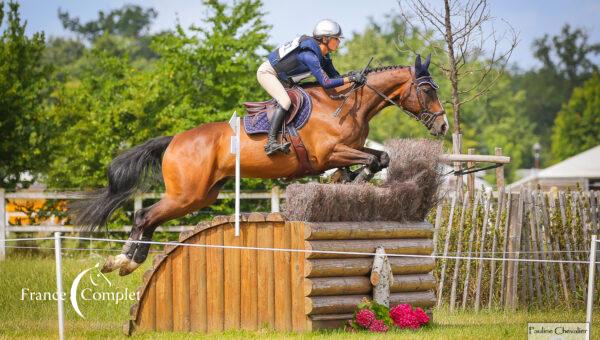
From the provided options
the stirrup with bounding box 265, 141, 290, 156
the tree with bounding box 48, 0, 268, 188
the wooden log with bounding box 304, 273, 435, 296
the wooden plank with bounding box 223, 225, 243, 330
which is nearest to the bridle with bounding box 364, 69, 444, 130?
the stirrup with bounding box 265, 141, 290, 156

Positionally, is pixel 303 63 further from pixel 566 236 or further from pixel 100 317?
pixel 566 236

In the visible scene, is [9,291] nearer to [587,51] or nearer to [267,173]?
[267,173]

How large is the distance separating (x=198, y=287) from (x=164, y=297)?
312 mm

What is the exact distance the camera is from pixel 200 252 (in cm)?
867

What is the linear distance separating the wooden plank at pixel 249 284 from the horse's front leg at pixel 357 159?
1301mm

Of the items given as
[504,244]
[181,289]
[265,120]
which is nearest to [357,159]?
[265,120]

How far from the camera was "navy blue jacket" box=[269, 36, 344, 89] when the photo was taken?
948cm

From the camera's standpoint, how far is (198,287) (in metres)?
8.66

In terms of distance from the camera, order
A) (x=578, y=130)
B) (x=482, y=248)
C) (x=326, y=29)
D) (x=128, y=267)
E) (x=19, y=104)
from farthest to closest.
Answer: (x=578, y=130) < (x=19, y=104) < (x=482, y=248) < (x=128, y=267) < (x=326, y=29)

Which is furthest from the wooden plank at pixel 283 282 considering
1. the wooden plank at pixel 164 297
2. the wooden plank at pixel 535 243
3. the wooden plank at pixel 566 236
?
the wooden plank at pixel 566 236

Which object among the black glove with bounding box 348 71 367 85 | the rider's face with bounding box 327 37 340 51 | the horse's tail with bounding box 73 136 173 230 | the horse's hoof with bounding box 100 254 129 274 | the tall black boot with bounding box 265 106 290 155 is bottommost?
the horse's hoof with bounding box 100 254 129 274

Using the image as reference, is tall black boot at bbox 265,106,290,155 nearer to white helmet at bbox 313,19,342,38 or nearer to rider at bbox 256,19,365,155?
rider at bbox 256,19,365,155

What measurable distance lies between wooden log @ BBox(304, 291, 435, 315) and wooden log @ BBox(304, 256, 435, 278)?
0.67 ft

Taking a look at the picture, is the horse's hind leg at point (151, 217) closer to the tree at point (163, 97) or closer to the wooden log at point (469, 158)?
the wooden log at point (469, 158)
